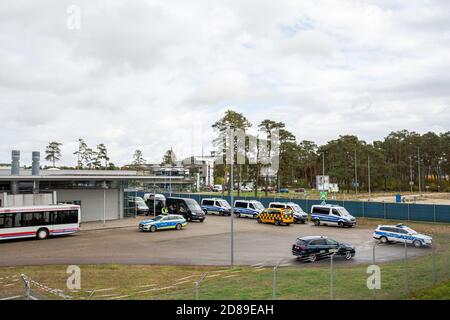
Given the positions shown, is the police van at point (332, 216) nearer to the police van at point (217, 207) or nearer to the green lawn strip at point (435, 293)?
the police van at point (217, 207)

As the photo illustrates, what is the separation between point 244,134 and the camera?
67625 millimetres

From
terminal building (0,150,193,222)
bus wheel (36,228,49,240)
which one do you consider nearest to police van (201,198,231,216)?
terminal building (0,150,193,222)

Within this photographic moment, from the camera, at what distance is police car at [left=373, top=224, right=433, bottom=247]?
2538cm

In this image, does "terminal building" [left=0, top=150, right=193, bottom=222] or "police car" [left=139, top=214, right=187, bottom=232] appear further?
"terminal building" [left=0, top=150, right=193, bottom=222]

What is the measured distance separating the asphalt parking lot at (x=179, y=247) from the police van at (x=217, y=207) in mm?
13330

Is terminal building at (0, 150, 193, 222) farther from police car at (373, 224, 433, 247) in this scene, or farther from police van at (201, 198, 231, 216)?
police car at (373, 224, 433, 247)

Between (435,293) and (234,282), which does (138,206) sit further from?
(435,293)

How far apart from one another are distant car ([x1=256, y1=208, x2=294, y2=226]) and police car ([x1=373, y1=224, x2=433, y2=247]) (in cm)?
1141

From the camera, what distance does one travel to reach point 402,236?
26.1m

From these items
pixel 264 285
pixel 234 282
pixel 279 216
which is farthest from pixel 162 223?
pixel 264 285

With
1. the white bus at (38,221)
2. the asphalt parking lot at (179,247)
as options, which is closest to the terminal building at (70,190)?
the white bus at (38,221)

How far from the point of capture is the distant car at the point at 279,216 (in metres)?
38.1
